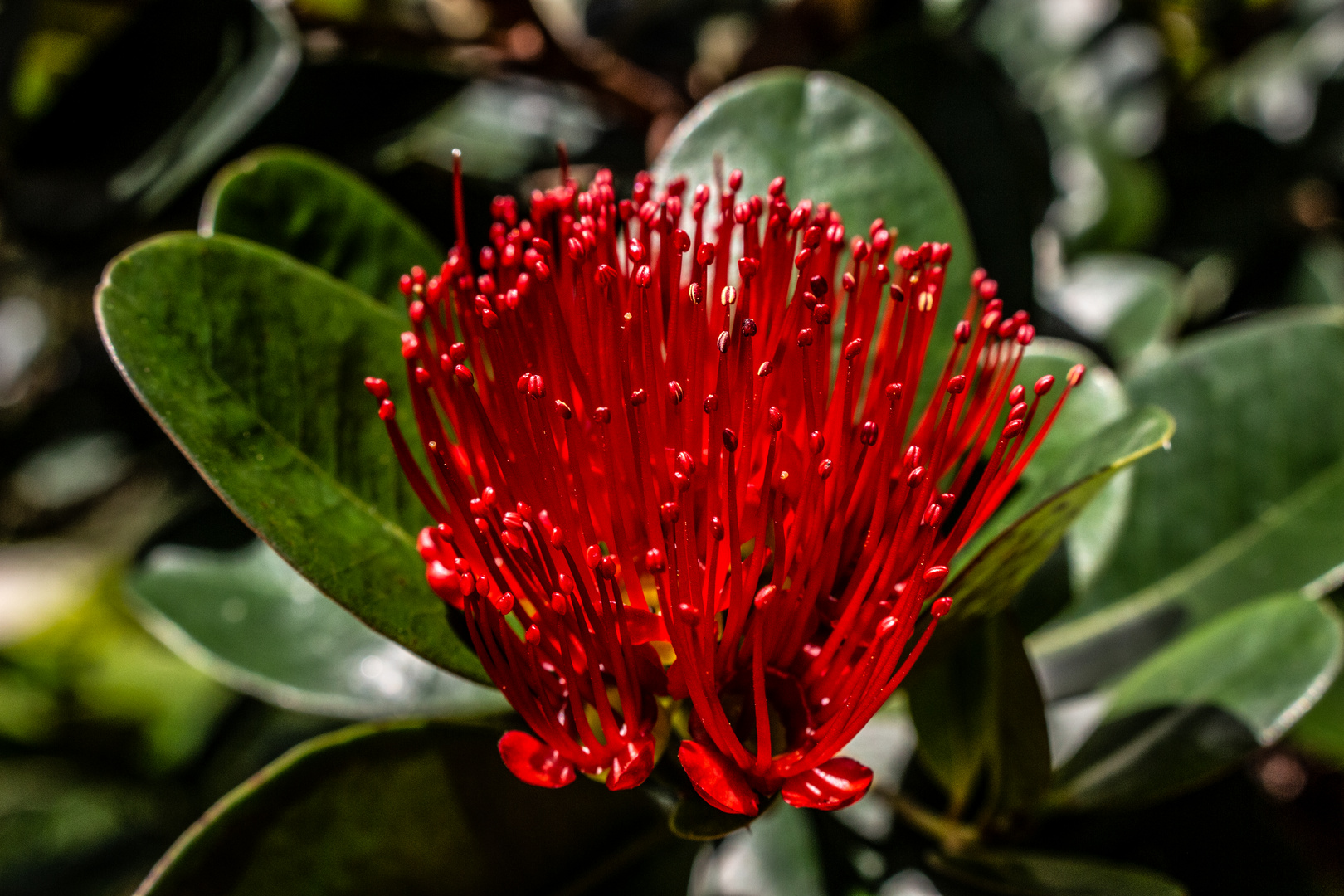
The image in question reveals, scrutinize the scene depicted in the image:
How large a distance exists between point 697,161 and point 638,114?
53 centimetres

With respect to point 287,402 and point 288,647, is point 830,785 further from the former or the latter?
point 288,647

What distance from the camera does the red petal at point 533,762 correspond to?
0.56 m

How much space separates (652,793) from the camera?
0.65m

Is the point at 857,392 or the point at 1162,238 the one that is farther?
the point at 1162,238

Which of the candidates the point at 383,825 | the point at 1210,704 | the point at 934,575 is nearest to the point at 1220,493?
the point at 1210,704

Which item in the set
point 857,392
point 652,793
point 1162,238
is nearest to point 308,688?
point 652,793

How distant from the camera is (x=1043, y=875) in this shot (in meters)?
0.68

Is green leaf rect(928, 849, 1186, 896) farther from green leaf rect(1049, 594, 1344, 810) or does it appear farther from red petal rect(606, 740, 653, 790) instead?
red petal rect(606, 740, 653, 790)

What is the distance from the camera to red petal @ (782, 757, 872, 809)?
0.54 metres

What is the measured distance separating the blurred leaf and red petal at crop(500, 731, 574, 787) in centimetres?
24

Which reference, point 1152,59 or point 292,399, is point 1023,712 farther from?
point 1152,59

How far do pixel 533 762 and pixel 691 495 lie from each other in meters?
0.17

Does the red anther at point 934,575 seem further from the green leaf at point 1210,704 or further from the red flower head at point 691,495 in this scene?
the green leaf at point 1210,704

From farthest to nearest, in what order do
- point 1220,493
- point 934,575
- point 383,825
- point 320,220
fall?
point 1220,493, point 320,220, point 383,825, point 934,575
